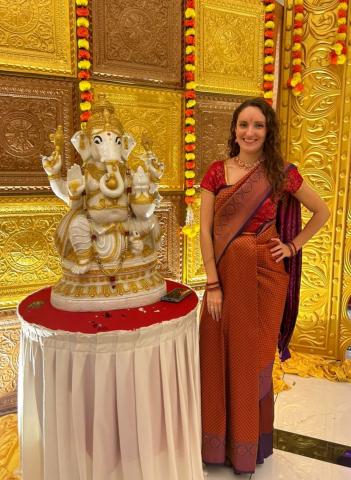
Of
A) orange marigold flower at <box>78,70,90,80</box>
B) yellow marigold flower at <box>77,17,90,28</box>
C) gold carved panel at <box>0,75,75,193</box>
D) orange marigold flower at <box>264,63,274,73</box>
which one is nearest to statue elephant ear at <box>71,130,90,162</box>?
gold carved panel at <box>0,75,75,193</box>

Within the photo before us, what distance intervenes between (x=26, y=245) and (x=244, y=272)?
4.43 ft

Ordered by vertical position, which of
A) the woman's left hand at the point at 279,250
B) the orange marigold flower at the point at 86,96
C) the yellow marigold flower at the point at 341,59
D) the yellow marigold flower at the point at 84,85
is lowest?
the woman's left hand at the point at 279,250

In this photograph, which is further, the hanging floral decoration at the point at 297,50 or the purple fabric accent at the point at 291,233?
the hanging floral decoration at the point at 297,50

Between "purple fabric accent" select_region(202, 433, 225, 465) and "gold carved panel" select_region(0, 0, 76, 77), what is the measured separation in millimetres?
2062

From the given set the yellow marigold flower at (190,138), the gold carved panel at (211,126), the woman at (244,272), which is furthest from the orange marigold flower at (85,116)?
the woman at (244,272)

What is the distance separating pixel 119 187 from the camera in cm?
162

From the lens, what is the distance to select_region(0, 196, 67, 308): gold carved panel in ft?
8.22

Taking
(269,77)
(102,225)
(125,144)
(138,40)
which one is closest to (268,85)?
(269,77)

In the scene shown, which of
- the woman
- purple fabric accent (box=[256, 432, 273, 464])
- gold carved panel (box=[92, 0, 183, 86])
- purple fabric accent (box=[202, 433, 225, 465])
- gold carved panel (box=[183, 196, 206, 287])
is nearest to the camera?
the woman

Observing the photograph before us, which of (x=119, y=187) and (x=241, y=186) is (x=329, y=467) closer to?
(x=241, y=186)

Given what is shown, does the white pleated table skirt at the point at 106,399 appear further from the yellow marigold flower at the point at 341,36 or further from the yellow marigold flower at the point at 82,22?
the yellow marigold flower at the point at 341,36

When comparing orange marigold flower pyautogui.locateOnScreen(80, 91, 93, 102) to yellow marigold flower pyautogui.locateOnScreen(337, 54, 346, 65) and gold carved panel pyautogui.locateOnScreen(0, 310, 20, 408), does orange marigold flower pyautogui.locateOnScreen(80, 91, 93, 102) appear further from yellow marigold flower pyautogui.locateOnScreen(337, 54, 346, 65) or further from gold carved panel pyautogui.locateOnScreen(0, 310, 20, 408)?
yellow marigold flower pyautogui.locateOnScreen(337, 54, 346, 65)

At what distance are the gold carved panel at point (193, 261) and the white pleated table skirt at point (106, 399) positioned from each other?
1.50m

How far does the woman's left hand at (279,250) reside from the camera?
193 cm
